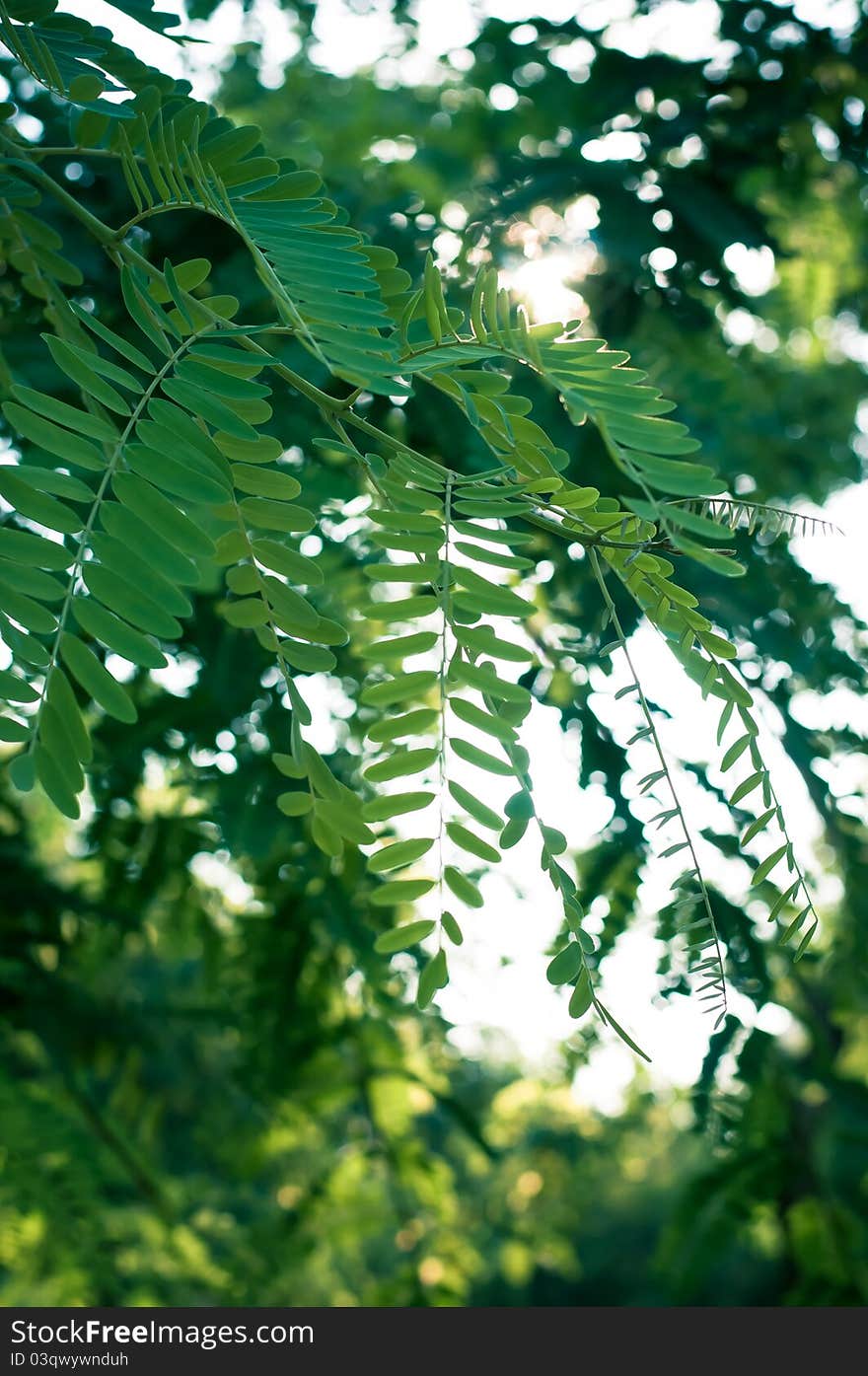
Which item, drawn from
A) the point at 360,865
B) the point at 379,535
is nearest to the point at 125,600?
the point at 379,535

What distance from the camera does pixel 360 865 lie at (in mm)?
1526

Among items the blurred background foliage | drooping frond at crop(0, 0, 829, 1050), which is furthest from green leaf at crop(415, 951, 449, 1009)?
the blurred background foliage

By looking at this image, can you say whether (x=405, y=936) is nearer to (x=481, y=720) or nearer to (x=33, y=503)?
(x=481, y=720)

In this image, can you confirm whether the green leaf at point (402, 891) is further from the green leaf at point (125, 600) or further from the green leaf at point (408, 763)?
the green leaf at point (125, 600)

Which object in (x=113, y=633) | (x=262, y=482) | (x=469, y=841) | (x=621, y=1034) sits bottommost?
(x=621, y=1034)

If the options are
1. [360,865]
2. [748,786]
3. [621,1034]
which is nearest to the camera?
[621,1034]

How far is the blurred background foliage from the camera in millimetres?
1425

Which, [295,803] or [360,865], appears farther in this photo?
[360,865]

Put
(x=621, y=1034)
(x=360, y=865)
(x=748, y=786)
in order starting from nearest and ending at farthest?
(x=621, y=1034), (x=748, y=786), (x=360, y=865)

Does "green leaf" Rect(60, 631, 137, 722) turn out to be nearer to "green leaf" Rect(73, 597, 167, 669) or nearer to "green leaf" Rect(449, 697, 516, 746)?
"green leaf" Rect(73, 597, 167, 669)

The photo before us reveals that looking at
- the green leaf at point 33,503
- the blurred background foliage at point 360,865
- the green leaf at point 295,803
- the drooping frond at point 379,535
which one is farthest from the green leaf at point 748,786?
the blurred background foliage at point 360,865

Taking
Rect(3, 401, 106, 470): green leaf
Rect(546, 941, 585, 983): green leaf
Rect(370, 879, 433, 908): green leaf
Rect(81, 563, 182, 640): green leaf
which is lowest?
Rect(546, 941, 585, 983): green leaf

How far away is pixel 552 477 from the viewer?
0.57 metres

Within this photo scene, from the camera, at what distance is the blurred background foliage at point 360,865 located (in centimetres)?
142
